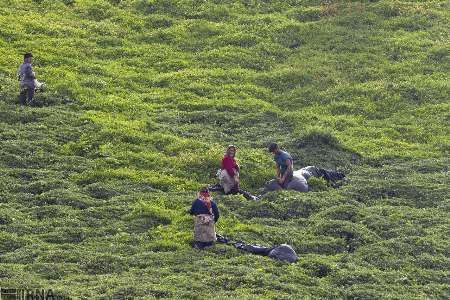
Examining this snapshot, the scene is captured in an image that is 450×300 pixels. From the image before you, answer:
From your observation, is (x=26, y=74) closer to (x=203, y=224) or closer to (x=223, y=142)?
(x=223, y=142)

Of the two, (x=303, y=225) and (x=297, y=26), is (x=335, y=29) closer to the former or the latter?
(x=297, y=26)

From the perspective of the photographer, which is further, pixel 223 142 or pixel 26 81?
pixel 26 81

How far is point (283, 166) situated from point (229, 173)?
1.94 m

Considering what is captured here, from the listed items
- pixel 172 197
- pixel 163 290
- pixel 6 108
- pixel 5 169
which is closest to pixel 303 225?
pixel 172 197

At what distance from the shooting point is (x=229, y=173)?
33.8m

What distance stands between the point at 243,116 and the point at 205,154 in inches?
207

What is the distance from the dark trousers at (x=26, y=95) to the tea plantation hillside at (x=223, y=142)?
52 centimetres

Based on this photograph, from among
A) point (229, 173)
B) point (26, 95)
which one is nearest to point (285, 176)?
point (229, 173)

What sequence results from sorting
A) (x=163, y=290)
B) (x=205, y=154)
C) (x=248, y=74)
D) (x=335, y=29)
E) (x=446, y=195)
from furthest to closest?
1. (x=335, y=29)
2. (x=248, y=74)
3. (x=205, y=154)
4. (x=446, y=195)
5. (x=163, y=290)

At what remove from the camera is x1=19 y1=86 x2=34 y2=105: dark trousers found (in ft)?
131

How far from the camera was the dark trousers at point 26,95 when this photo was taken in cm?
4000

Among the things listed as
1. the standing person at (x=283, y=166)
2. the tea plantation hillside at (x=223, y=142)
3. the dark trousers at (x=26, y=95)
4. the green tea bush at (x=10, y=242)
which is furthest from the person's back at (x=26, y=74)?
the green tea bush at (x=10, y=242)

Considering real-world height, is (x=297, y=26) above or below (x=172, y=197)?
above

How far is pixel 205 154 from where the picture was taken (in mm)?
36625
